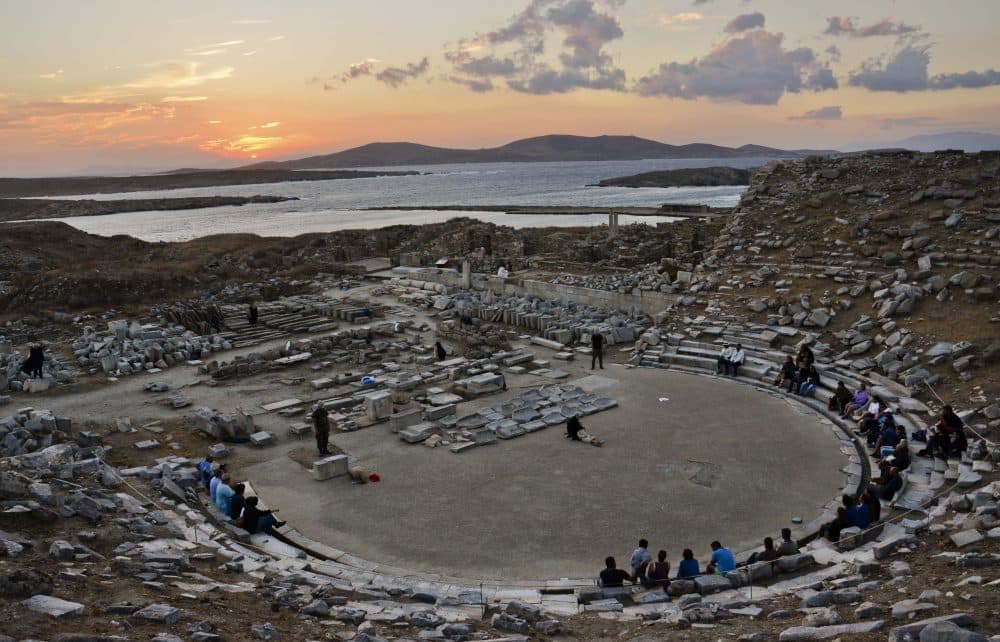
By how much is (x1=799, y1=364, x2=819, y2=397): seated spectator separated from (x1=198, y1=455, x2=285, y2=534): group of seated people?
1301 cm

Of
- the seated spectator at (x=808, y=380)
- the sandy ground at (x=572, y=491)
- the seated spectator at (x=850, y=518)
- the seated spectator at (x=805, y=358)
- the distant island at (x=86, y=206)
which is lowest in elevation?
the sandy ground at (x=572, y=491)

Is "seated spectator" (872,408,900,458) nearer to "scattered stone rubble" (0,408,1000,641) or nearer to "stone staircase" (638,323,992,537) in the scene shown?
"stone staircase" (638,323,992,537)

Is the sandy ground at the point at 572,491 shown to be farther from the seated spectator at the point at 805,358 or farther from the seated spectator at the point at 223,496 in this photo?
the seated spectator at the point at 805,358

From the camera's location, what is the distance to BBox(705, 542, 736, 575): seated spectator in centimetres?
1043

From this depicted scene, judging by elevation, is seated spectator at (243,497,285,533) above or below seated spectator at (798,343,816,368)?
below

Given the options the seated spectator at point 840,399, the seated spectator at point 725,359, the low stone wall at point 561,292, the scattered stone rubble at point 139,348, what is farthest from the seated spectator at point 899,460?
the scattered stone rubble at point 139,348

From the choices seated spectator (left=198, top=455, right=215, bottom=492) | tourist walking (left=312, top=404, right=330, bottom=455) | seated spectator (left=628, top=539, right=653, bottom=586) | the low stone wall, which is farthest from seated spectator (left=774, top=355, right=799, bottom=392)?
seated spectator (left=198, top=455, right=215, bottom=492)

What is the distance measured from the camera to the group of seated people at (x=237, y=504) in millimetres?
12344

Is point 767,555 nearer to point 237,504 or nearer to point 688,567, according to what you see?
point 688,567

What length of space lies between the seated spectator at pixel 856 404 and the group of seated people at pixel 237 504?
1258 cm

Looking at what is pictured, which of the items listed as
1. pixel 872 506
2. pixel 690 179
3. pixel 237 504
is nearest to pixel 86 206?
pixel 690 179

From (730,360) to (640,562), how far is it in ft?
36.8

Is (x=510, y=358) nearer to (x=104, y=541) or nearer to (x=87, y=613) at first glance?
(x=104, y=541)

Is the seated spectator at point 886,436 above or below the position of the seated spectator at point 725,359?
below
